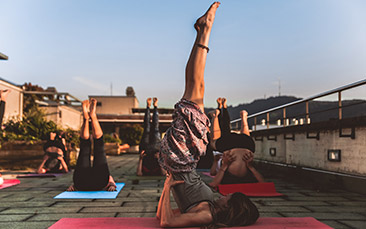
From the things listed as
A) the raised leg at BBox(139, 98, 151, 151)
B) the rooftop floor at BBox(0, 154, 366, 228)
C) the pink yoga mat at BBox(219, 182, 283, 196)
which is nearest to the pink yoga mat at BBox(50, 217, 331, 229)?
the rooftop floor at BBox(0, 154, 366, 228)

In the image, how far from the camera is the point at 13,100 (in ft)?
44.4

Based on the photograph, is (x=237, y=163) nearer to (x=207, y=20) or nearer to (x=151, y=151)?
(x=151, y=151)

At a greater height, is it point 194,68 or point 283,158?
point 194,68

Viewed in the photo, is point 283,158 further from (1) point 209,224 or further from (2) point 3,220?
(2) point 3,220

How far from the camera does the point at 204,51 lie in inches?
117

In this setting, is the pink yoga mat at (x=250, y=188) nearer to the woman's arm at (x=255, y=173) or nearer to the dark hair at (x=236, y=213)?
the woman's arm at (x=255, y=173)

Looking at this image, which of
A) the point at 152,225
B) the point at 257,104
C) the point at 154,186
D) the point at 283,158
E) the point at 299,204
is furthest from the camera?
the point at 257,104

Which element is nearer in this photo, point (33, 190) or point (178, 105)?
point (178, 105)

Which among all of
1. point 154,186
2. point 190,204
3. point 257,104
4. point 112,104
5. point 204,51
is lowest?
point 154,186

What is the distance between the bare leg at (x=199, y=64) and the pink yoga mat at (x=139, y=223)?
1369mm

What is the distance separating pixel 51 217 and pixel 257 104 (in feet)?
422

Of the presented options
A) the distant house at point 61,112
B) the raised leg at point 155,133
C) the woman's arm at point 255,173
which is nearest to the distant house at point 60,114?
the distant house at point 61,112

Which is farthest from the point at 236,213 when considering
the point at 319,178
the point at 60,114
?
the point at 60,114

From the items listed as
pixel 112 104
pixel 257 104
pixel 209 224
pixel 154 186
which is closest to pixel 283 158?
pixel 154 186
